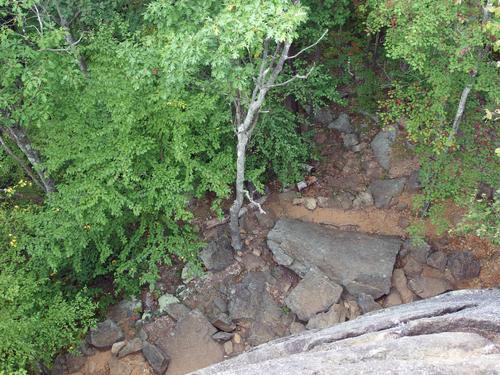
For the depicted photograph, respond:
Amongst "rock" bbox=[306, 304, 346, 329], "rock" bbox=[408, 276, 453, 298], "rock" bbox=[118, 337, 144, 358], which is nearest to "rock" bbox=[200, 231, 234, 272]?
"rock" bbox=[118, 337, 144, 358]

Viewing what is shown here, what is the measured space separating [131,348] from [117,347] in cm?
45

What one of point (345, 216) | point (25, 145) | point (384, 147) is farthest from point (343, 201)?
point (25, 145)

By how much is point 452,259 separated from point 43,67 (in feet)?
41.1

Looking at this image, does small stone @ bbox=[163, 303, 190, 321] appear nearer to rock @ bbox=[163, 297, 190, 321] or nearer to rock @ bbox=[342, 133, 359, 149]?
rock @ bbox=[163, 297, 190, 321]

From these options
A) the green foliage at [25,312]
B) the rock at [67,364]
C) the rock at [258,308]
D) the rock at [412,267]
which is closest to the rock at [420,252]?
the rock at [412,267]

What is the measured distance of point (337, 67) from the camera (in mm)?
17641

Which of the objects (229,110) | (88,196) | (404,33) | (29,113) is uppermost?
(404,33)

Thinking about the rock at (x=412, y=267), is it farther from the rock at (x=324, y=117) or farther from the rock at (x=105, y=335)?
the rock at (x=105, y=335)

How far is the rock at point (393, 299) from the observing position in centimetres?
1359

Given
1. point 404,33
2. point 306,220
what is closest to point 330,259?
point 306,220

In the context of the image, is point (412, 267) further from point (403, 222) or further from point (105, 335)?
point (105, 335)

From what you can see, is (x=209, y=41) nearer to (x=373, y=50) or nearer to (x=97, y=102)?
(x=97, y=102)

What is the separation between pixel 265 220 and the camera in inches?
608

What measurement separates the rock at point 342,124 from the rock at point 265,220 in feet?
14.7
